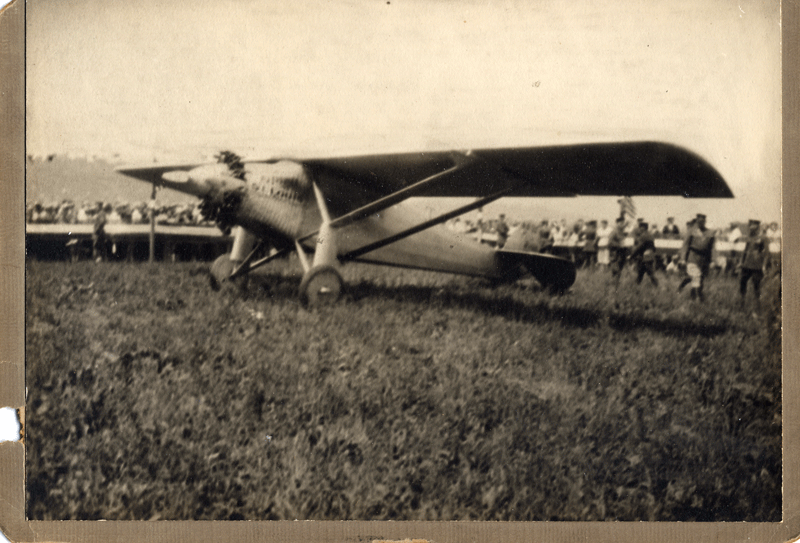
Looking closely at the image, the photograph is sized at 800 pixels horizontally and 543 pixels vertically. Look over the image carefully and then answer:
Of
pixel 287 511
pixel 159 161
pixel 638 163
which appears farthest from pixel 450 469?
pixel 159 161

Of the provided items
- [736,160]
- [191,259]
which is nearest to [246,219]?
[191,259]

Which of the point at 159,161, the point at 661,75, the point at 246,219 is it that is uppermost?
the point at 661,75

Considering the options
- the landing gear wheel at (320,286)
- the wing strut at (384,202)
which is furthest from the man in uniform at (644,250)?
the landing gear wheel at (320,286)

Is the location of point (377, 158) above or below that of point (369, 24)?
below

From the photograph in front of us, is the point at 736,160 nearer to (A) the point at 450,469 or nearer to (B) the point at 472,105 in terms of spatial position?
(B) the point at 472,105

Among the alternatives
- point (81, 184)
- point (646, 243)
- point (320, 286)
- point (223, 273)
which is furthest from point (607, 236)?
point (81, 184)

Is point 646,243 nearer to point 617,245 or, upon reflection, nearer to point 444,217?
point 617,245

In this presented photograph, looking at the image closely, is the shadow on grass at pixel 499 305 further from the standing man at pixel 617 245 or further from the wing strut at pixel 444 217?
the standing man at pixel 617 245
